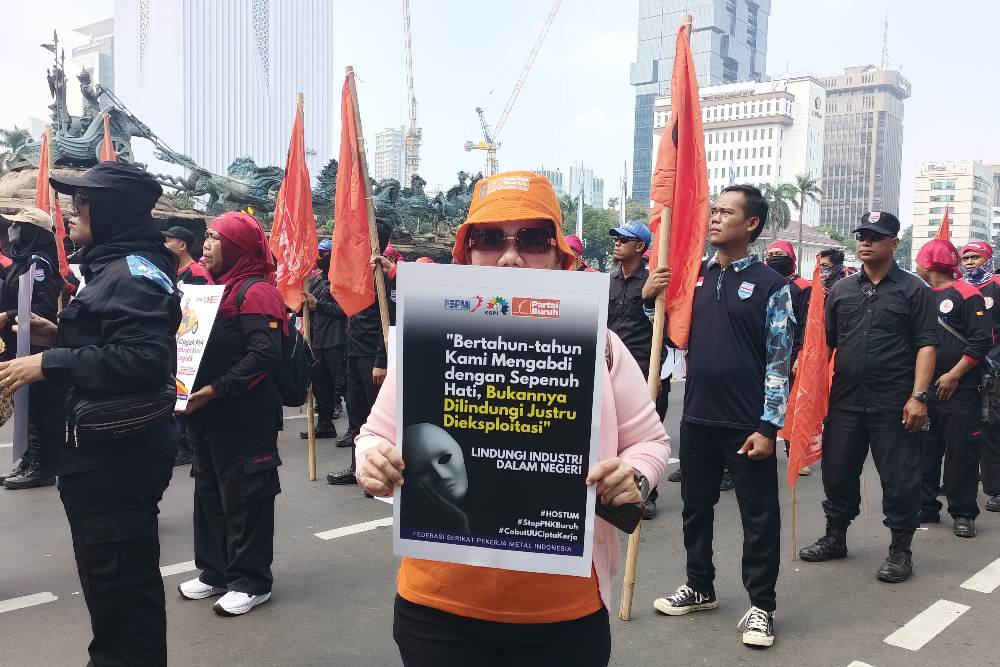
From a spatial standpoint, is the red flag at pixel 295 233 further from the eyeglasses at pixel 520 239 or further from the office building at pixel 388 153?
the office building at pixel 388 153

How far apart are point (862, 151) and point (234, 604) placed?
157131 mm

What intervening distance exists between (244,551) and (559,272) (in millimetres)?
3155

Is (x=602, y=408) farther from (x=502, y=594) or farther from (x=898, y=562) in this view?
(x=898, y=562)

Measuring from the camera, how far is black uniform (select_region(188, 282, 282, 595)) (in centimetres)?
412

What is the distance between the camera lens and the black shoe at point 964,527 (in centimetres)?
575

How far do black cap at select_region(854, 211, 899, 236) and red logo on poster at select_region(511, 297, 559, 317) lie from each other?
3.76 m

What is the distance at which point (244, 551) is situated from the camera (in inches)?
165

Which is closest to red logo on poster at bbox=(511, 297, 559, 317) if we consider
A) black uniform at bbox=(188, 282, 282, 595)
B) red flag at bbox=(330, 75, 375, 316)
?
black uniform at bbox=(188, 282, 282, 595)

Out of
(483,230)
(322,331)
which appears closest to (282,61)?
(322,331)

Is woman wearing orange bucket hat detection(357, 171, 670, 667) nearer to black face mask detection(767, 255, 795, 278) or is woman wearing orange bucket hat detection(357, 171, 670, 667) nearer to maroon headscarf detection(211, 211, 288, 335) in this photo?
maroon headscarf detection(211, 211, 288, 335)

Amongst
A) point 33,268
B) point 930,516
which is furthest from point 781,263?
point 33,268

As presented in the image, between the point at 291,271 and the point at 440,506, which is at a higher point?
the point at 291,271

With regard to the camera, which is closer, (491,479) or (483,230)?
(491,479)

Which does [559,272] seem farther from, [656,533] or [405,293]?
[656,533]
